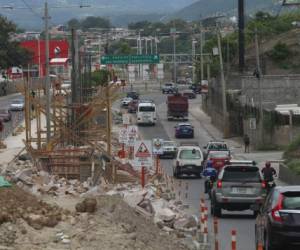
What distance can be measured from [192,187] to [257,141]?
29.4 metres

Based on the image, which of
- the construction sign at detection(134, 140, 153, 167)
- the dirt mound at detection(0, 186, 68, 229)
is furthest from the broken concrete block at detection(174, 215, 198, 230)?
the construction sign at detection(134, 140, 153, 167)

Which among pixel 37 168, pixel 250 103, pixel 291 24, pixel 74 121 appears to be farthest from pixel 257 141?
pixel 291 24

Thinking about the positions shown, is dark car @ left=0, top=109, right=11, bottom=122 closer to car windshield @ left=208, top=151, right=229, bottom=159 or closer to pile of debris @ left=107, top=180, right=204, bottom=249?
car windshield @ left=208, top=151, right=229, bottom=159

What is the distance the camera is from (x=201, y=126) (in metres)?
104

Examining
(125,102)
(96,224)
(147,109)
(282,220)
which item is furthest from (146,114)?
(282,220)

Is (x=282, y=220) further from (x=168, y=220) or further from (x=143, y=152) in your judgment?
(x=143, y=152)

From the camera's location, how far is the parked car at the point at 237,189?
3008cm

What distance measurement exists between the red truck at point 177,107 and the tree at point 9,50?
36.3 meters

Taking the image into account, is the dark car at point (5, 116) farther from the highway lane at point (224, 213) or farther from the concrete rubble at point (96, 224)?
the concrete rubble at point (96, 224)

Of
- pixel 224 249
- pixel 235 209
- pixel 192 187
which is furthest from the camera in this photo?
pixel 192 187

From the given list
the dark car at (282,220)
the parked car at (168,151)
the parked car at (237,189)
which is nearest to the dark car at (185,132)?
the parked car at (168,151)

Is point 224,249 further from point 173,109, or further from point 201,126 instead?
point 173,109

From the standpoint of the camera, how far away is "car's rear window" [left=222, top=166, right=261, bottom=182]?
3064 centimetres

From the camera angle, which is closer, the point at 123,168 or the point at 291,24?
the point at 123,168
